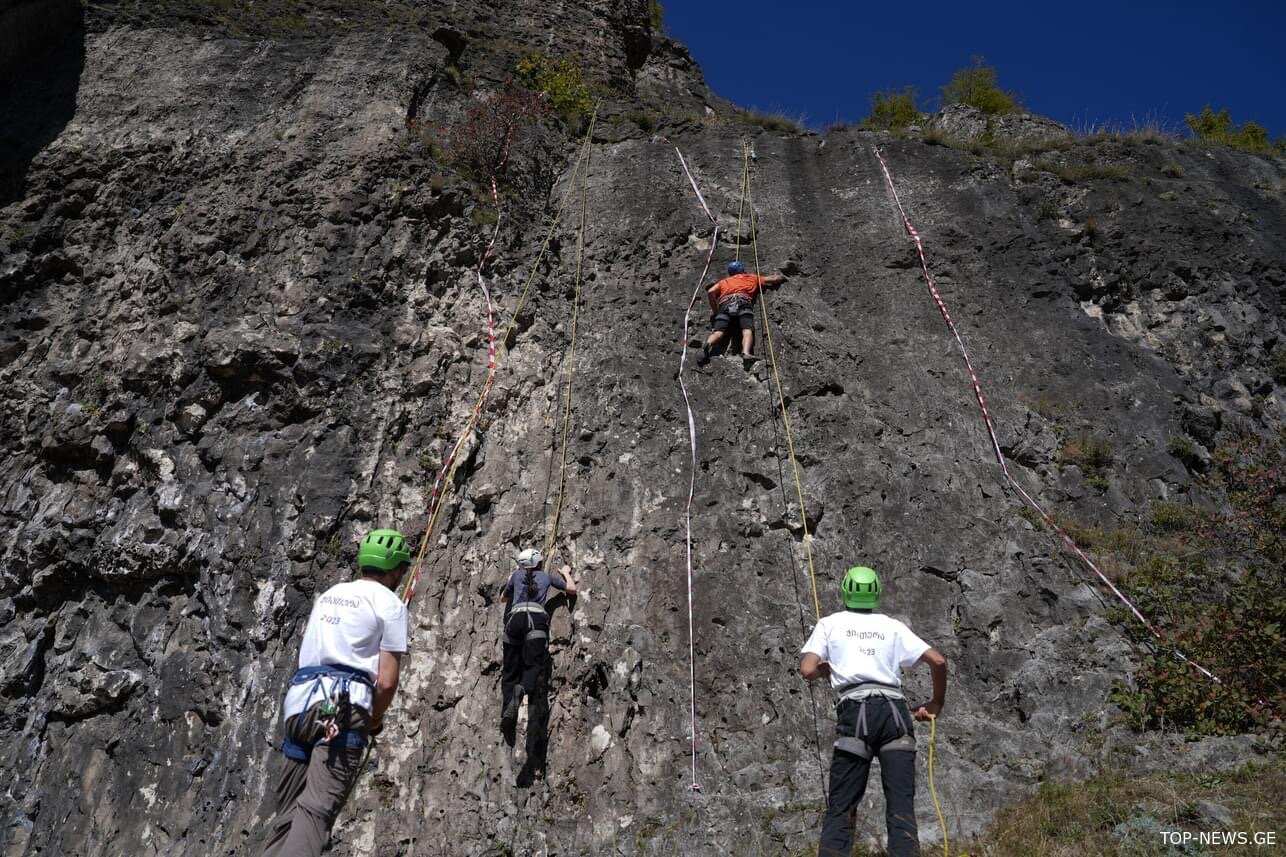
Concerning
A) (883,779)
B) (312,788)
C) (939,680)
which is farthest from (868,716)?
(312,788)

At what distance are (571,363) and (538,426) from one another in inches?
40.4

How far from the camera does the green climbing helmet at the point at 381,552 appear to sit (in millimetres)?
4453

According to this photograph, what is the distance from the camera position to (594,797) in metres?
6.64

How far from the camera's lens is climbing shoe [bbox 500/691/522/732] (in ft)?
22.7

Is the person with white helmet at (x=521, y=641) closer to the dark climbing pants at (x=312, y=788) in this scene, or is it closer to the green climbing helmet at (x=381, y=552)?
the green climbing helmet at (x=381, y=552)

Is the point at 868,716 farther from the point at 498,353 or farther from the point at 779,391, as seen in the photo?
the point at 498,353

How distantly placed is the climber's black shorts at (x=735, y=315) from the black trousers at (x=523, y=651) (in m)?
3.96

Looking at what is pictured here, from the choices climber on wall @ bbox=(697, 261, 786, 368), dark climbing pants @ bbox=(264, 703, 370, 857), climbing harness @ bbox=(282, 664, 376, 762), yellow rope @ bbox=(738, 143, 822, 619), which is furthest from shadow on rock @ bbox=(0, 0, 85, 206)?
dark climbing pants @ bbox=(264, 703, 370, 857)

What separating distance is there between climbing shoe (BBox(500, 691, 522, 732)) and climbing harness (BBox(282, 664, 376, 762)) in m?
2.84

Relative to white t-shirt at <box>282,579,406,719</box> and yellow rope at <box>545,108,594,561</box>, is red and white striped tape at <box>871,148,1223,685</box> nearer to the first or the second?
yellow rope at <box>545,108,594,561</box>

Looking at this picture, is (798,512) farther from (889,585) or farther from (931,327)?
(931,327)

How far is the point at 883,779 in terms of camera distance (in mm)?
4469

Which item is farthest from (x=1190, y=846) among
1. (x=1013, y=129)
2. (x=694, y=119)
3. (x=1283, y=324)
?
(x=1013, y=129)

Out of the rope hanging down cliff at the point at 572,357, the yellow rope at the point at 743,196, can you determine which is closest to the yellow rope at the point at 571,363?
the rope hanging down cliff at the point at 572,357
